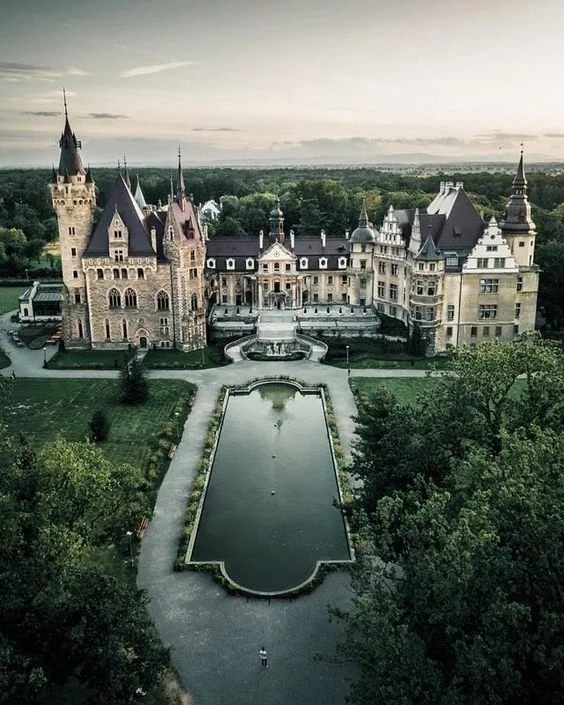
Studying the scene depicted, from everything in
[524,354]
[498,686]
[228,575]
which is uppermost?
[524,354]

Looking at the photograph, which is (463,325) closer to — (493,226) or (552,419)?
(493,226)

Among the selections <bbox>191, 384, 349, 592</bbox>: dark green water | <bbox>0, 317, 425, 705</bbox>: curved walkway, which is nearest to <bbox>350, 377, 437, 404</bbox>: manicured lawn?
<bbox>191, 384, 349, 592</bbox>: dark green water

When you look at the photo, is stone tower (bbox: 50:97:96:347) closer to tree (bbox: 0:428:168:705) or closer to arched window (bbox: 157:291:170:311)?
arched window (bbox: 157:291:170:311)

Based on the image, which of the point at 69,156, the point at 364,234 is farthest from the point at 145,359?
the point at 364,234

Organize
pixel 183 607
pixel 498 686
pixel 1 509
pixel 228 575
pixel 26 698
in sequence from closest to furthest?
pixel 498 686 → pixel 26 698 → pixel 1 509 → pixel 183 607 → pixel 228 575

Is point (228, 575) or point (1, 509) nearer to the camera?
point (1, 509)

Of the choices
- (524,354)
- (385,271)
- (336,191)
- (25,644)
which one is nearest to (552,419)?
(524,354)

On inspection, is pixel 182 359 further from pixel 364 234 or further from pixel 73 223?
pixel 364 234
